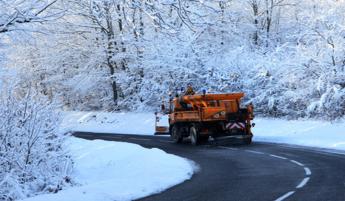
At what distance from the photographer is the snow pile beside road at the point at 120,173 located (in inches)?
406

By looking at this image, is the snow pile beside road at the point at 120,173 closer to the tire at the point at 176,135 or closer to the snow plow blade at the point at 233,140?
the snow plow blade at the point at 233,140

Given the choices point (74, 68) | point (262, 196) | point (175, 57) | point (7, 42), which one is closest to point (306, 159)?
point (262, 196)

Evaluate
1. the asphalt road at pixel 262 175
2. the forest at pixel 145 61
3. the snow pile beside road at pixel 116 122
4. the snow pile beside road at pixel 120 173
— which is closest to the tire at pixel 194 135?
the asphalt road at pixel 262 175

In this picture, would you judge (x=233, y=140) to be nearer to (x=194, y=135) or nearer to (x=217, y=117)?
(x=217, y=117)

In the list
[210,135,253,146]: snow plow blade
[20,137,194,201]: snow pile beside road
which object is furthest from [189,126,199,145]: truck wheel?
[20,137,194,201]: snow pile beside road

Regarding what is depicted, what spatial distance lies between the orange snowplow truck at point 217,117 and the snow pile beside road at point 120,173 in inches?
164

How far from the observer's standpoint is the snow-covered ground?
72.1 ft

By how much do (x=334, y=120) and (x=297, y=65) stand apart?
3568mm

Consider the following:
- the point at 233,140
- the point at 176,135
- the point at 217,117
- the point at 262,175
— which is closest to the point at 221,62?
the point at 176,135

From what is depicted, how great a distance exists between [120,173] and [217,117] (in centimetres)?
962

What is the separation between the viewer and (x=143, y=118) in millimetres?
38781

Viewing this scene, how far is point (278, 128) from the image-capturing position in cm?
2750

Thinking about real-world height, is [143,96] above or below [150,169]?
above

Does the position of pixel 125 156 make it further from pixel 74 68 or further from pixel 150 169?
pixel 74 68
